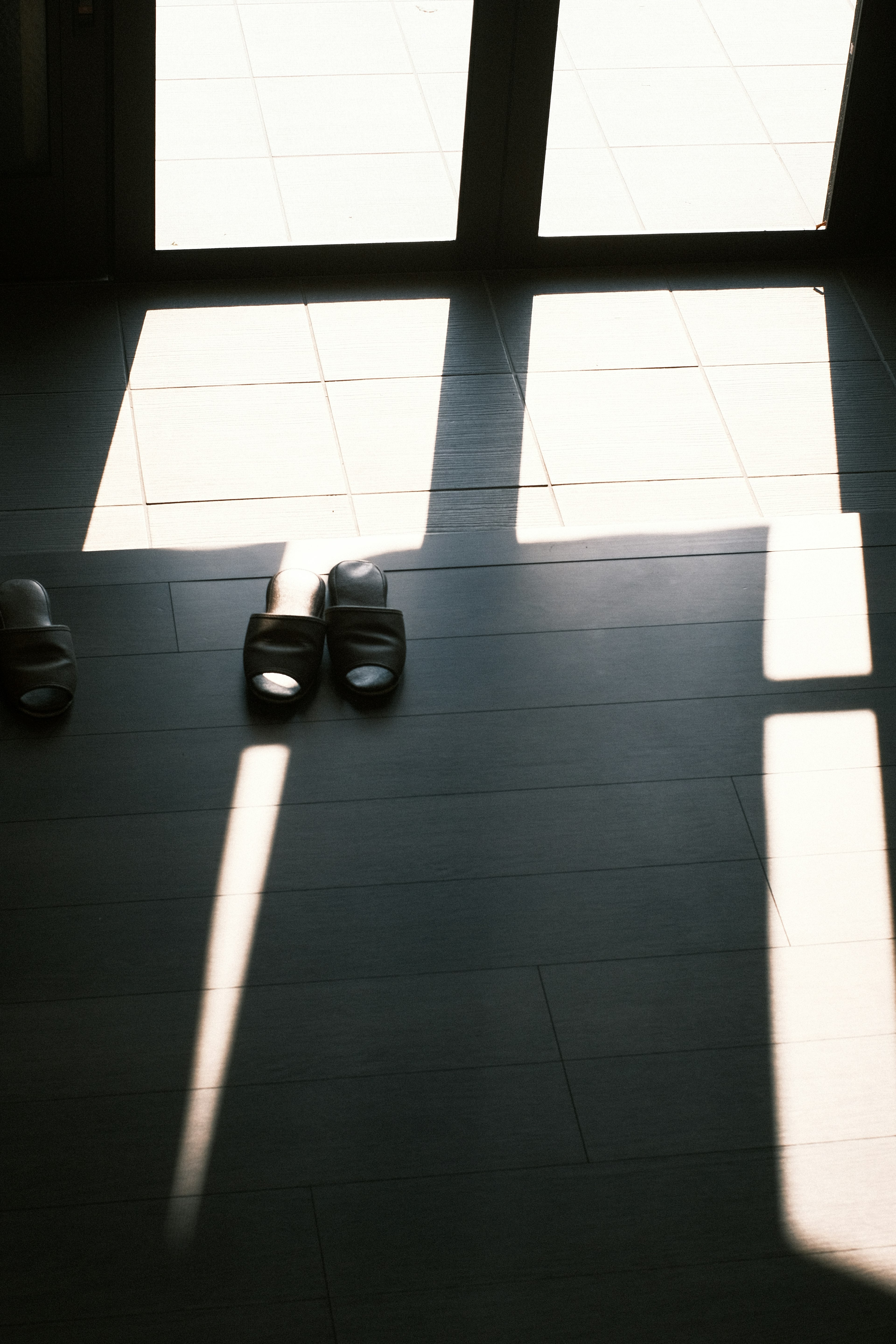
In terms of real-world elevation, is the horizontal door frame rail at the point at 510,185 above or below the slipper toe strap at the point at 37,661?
above

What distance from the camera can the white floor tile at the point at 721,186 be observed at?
154 inches

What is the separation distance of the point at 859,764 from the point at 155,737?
1248 millimetres

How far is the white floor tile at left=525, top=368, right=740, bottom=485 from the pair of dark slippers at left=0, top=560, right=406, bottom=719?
794 mm

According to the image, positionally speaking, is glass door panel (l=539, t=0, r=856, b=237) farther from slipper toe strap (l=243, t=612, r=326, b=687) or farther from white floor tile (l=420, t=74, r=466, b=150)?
slipper toe strap (l=243, t=612, r=326, b=687)

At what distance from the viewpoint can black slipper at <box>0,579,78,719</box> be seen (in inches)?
94.4

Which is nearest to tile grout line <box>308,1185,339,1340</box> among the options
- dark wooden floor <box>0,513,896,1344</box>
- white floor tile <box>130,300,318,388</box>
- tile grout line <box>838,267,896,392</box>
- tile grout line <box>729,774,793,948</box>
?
dark wooden floor <box>0,513,896,1344</box>

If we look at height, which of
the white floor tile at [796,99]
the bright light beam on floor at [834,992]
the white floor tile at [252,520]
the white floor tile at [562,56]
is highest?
the white floor tile at [562,56]

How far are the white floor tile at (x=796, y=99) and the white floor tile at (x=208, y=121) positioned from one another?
1.40m

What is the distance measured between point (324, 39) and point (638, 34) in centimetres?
85

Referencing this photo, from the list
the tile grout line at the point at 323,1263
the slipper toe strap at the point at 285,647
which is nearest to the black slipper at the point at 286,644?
the slipper toe strap at the point at 285,647

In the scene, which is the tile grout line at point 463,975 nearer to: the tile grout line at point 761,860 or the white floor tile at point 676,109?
the tile grout line at point 761,860

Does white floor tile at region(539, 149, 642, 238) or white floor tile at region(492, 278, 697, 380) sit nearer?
white floor tile at region(492, 278, 697, 380)

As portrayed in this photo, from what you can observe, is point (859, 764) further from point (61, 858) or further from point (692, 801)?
point (61, 858)

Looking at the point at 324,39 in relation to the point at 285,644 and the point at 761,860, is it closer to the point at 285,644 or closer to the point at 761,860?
the point at 285,644
